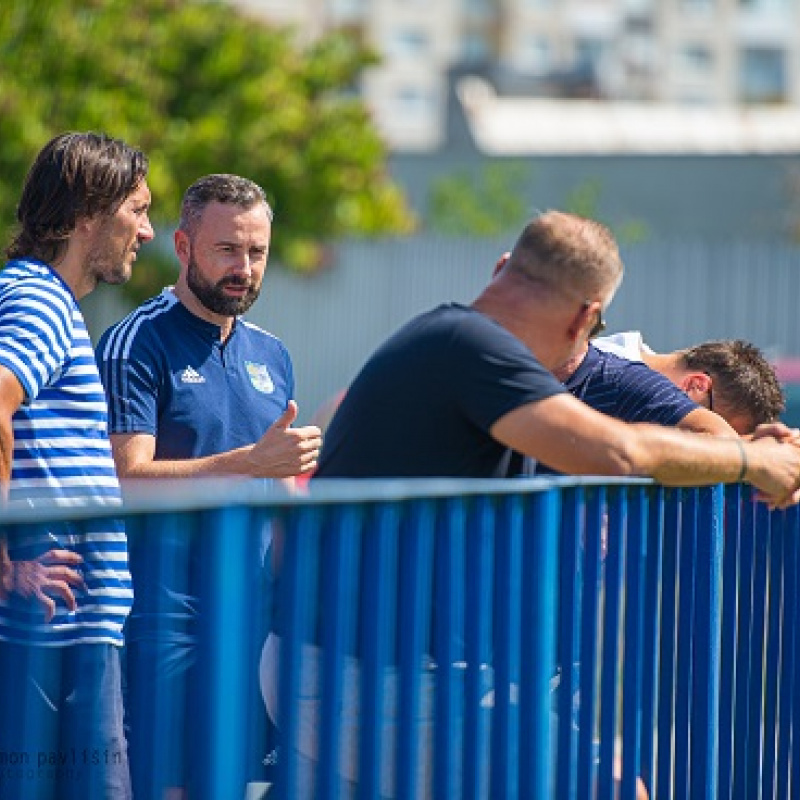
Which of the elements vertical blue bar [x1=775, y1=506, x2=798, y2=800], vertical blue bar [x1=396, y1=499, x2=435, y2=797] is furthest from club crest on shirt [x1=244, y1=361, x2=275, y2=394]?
vertical blue bar [x1=396, y1=499, x2=435, y2=797]

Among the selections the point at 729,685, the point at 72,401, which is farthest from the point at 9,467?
the point at 729,685

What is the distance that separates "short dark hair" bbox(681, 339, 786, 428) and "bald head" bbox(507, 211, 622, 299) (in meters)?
1.31

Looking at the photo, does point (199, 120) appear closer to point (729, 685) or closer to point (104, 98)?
point (104, 98)

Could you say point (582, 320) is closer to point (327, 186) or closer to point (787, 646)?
point (787, 646)

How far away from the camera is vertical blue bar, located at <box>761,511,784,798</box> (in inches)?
184

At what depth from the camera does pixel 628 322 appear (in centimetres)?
2092

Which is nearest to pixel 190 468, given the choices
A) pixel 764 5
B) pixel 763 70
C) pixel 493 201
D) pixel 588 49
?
pixel 493 201

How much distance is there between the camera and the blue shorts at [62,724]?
8.52ft

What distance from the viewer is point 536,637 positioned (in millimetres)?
3537

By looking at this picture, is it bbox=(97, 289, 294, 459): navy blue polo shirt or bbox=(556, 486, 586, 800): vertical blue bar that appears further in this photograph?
bbox=(97, 289, 294, 459): navy blue polo shirt

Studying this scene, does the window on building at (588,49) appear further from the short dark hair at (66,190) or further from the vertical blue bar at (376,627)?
the vertical blue bar at (376,627)

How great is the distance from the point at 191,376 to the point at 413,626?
5.63ft

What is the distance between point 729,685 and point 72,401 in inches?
62.0

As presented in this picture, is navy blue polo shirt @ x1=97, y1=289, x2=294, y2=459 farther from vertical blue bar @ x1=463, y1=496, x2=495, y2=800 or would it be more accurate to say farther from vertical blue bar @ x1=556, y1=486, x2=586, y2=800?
vertical blue bar @ x1=463, y1=496, x2=495, y2=800
